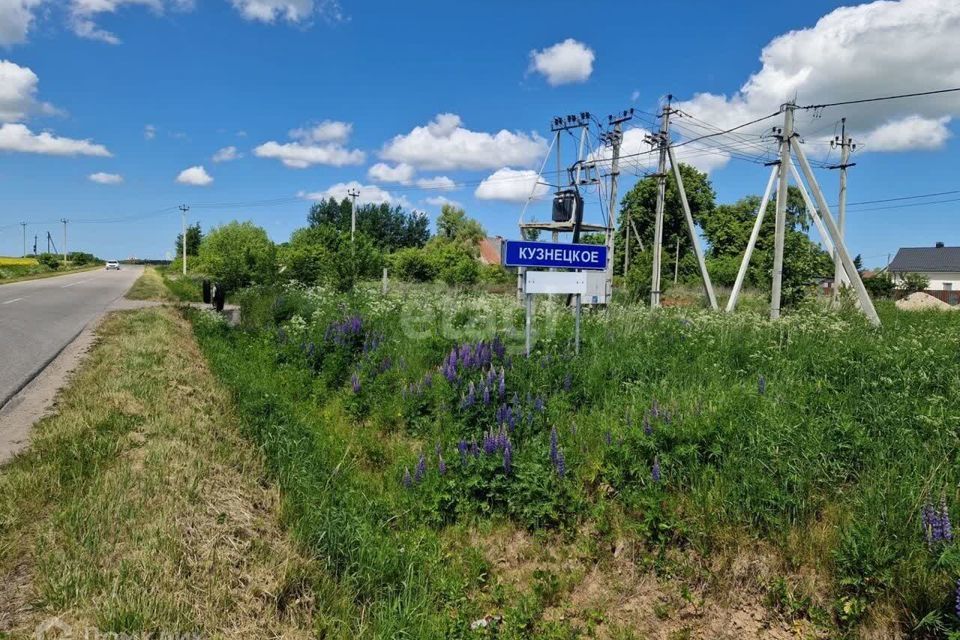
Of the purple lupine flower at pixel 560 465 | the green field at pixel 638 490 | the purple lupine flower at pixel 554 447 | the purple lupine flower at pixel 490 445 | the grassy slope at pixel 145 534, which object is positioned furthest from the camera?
the purple lupine flower at pixel 490 445

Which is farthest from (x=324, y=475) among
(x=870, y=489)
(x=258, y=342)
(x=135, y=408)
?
(x=258, y=342)

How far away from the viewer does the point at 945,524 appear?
10.3 ft

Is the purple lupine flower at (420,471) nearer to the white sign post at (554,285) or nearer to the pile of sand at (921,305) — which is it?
the white sign post at (554,285)

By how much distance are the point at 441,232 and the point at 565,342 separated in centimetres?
6980

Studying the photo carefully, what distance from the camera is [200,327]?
12531mm

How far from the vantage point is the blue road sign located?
7.28 m

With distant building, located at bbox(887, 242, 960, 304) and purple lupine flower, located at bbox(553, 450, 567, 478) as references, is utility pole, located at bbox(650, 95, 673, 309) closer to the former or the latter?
purple lupine flower, located at bbox(553, 450, 567, 478)

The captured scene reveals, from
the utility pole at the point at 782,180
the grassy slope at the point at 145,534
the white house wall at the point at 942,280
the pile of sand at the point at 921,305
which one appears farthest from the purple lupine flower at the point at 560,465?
the white house wall at the point at 942,280

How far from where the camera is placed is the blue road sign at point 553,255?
7281 mm

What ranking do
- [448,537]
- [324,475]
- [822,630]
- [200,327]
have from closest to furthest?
[822,630], [448,537], [324,475], [200,327]

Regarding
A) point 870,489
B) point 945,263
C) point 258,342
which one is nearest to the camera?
point 870,489

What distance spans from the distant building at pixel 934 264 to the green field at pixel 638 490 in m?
89.9

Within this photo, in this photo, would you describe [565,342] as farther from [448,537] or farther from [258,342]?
[258,342]

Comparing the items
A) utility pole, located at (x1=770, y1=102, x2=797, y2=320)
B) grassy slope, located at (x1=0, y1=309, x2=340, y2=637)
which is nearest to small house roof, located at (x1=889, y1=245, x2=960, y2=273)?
utility pole, located at (x1=770, y1=102, x2=797, y2=320)
